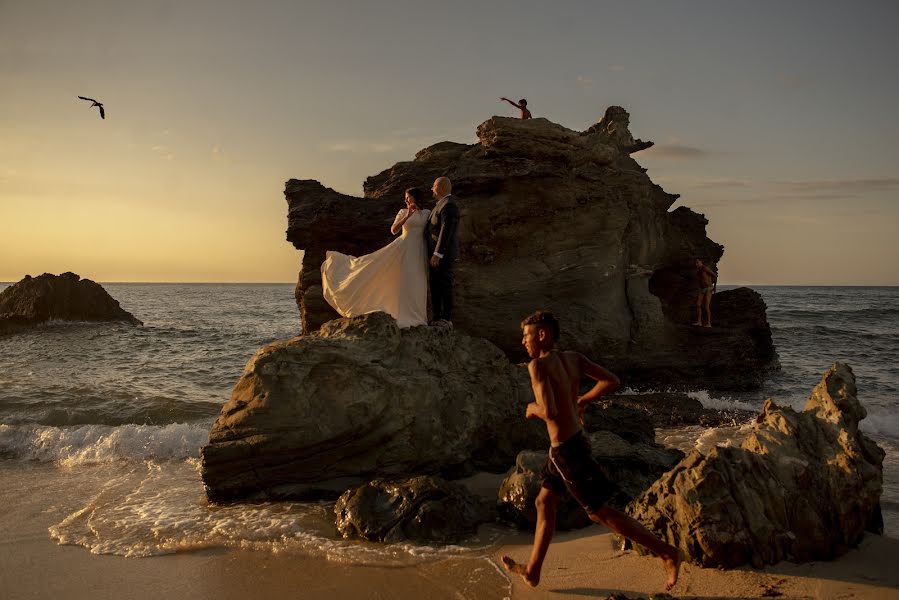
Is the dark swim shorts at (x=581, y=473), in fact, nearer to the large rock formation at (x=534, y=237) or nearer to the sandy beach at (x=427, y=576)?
the sandy beach at (x=427, y=576)

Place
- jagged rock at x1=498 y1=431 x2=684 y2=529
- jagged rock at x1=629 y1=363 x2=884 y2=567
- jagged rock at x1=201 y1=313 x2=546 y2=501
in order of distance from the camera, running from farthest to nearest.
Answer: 1. jagged rock at x1=201 y1=313 x2=546 y2=501
2. jagged rock at x1=498 y1=431 x2=684 y2=529
3. jagged rock at x1=629 y1=363 x2=884 y2=567

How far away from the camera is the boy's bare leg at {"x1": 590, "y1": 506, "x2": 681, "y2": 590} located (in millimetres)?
4121

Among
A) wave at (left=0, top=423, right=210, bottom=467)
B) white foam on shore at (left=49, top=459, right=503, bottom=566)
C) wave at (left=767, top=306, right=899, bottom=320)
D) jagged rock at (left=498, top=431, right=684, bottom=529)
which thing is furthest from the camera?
wave at (left=767, top=306, right=899, bottom=320)

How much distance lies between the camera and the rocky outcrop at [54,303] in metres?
34.8

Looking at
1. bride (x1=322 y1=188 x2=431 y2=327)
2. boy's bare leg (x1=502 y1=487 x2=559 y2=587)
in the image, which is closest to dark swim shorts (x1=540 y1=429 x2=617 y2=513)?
boy's bare leg (x1=502 y1=487 x2=559 y2=587)

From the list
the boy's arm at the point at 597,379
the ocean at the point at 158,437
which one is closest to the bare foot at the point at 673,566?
the boy's arm at the point at 597,379

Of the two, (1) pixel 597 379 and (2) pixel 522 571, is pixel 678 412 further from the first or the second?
(1) pixel 597 379

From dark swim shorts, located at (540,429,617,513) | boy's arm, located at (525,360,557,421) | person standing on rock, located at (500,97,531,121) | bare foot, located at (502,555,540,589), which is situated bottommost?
bare foot, located at (502,555,540,589)

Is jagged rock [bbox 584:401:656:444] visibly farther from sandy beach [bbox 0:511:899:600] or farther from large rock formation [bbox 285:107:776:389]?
large rock formation [bbox 285:107:776:389]

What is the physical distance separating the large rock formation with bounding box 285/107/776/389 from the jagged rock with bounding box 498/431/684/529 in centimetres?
694

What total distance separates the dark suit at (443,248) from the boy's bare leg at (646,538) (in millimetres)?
4696

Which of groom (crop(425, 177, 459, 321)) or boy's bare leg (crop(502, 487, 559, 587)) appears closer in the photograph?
boy's bare leg (crop(502, 487, 559, 587))

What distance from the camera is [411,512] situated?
5.82m

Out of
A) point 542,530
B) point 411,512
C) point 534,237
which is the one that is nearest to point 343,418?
point 411,512
